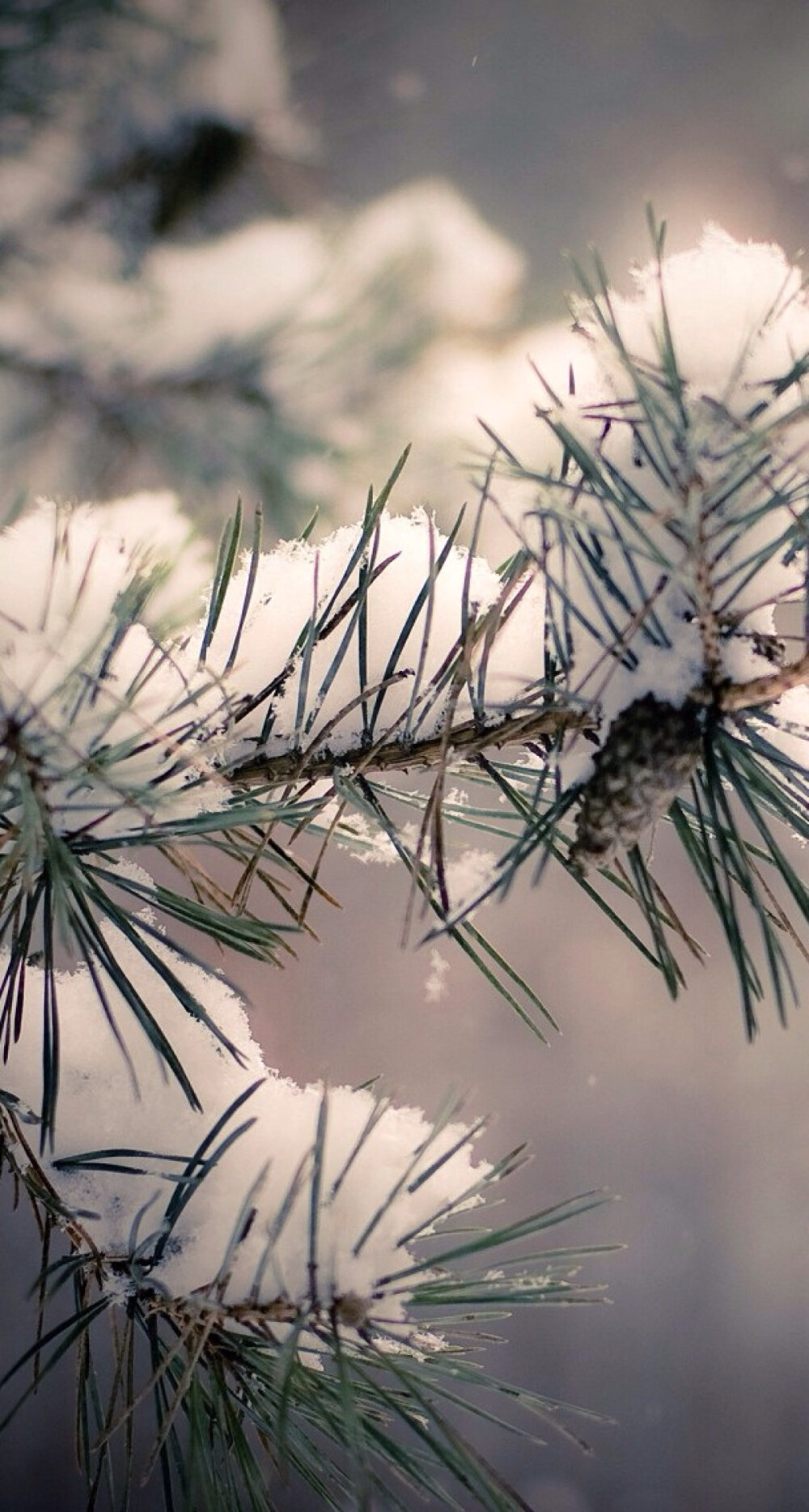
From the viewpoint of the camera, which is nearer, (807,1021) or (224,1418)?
(224,1418)

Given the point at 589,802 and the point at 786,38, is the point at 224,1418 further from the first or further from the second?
the point at 786,38

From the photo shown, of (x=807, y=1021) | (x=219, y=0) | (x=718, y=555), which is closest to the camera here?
(x=718, y=555)

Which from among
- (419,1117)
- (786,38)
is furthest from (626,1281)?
(786,38)

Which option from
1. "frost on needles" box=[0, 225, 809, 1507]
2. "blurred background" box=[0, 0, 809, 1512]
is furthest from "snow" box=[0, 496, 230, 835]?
"blurred background" box=[0, 0, 809, 1512]

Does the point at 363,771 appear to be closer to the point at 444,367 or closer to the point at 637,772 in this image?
the point at 637,772

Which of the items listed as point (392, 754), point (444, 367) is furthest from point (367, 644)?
point (444, 367)

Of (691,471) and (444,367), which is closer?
(691,471)
